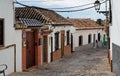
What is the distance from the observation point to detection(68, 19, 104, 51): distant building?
37.9 meters

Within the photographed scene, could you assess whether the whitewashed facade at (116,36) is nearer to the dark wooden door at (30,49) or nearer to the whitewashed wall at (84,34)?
the dark wooden door at (30,49)

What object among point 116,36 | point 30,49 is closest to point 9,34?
point 30,49

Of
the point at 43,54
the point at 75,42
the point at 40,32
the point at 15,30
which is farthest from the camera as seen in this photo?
the point at 75,42

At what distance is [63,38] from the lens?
3100 centimetres

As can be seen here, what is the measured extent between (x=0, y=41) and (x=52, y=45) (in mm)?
10677

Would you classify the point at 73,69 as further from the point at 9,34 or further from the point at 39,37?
the point at 9,34

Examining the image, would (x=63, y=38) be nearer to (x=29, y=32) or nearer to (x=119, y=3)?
(x=29, y=32)

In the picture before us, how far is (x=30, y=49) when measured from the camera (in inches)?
826

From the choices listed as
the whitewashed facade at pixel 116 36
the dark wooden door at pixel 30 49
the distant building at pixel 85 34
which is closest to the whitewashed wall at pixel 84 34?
the distant building at pixel 85 34

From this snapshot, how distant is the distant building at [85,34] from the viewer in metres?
37.9

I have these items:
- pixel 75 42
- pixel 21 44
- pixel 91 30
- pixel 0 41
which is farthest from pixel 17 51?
pixel 91 30

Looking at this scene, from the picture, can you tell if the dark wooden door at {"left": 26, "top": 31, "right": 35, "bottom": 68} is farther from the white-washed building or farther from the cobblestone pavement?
the cobblestone pavement

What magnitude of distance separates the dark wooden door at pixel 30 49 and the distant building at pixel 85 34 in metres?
15.4

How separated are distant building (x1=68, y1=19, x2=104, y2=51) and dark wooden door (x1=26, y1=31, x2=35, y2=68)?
1538 cm
